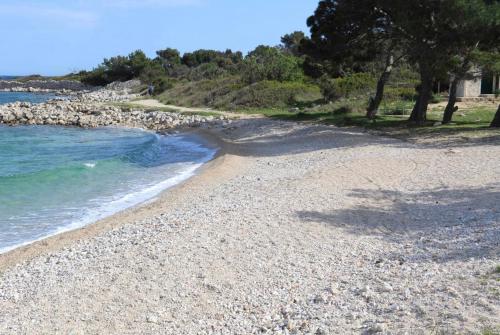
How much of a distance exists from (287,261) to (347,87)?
2940 cm

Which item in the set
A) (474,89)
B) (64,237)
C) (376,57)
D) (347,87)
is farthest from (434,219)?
(347,87)

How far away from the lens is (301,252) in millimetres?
8070

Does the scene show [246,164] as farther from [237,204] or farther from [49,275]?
[49,275]

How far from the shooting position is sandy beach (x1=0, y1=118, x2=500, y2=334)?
5762mm

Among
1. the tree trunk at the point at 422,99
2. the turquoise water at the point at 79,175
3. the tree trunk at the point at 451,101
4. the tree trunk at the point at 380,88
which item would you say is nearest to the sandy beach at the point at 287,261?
the turquoise water at the point at 79,175

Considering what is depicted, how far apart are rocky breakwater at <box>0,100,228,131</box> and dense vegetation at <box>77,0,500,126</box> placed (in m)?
4.96

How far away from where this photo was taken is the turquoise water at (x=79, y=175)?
12.9 m

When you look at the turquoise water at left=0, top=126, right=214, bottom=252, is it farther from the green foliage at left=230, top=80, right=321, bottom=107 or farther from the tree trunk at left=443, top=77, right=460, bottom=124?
the tree trunk at left=443, top=77, right=460, bottom=124

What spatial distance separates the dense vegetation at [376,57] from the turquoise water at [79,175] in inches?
317

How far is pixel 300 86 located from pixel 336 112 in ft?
32.2

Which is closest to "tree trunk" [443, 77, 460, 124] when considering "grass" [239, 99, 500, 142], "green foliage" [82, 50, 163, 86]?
"grass" [239, 99, 500, 142]

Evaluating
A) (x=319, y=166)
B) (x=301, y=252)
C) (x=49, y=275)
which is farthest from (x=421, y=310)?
(x=319, y=166)

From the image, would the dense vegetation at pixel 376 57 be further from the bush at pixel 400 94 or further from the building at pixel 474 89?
the building at pixel 474 89

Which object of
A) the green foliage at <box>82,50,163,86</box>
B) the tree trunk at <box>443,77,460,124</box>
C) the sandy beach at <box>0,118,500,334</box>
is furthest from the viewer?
the green foliage at <box>82,50,163,86</box>
